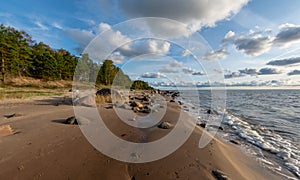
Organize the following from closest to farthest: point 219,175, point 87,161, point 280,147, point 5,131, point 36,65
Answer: point 219,175 → point 87,161 → point 5,131 → point 280,147 → point 36,65

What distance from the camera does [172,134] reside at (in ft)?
19.6

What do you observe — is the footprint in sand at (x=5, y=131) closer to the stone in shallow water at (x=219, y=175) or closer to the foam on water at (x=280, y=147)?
the stone in shallow water at (x=219, y=175)

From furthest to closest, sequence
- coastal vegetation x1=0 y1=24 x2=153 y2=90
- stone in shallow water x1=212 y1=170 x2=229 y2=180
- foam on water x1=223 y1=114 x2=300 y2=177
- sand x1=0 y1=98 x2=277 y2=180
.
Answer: coastal vegetation x1=0 y1=24 x2=153 y2=90, foam on water x1=223 y1=114 x2=300 y2=177, stone in shallow water x1=212 y1=170 x2=229 y2=180, sand x1=0 y1=98 x2=277 y2=180

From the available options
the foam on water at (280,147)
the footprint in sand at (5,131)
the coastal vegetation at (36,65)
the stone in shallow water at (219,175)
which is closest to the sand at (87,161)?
the footprint in sand at (5,131)

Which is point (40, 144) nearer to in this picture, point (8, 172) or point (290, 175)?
point (8, 172)

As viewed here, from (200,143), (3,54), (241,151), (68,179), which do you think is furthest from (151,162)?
(3,54)

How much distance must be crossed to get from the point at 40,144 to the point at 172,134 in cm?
465

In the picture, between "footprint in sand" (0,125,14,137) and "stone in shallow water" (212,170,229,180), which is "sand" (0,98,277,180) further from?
"stone in shallow water" (212,170,229,180)

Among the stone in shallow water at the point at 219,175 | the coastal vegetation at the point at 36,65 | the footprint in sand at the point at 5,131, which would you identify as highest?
the coastal vegetation at the point at 36,65

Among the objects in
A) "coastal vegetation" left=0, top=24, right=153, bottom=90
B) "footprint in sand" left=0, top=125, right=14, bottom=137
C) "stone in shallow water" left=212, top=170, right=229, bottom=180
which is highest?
"coastal vegetation" left=0, top=24, right=153, bottom=90

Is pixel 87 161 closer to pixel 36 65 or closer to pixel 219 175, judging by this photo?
pixel 219 175

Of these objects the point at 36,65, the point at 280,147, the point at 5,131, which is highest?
the point at 36,65

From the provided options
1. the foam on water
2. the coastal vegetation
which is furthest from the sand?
the coastal vegetation

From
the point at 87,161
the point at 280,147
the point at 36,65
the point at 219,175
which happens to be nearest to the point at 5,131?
the point at 87,161
